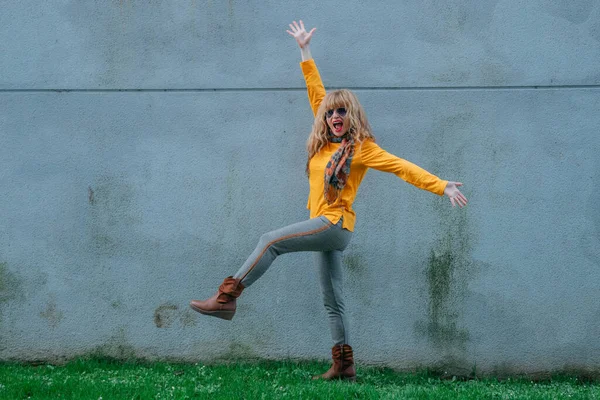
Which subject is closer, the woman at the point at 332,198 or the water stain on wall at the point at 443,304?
the woman at the point at 332,198

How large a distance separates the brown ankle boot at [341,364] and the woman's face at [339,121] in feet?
4.91

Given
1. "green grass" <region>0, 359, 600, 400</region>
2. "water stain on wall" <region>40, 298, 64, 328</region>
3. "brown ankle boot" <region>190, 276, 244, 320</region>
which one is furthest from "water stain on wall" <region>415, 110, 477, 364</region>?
"water stain on wall" <region>40, 298, 64, 328</region>

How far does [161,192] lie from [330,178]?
172 centimetres

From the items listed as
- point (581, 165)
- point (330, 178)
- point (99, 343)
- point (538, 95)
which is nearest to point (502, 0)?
point (538, 95)

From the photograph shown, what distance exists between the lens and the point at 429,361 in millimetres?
5902

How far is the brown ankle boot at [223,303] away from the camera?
15.7 feet

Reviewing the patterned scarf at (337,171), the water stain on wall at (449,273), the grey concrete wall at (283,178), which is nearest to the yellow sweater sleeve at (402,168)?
the patterned scarf at (337,171)

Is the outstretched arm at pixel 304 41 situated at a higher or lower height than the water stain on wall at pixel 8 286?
higher

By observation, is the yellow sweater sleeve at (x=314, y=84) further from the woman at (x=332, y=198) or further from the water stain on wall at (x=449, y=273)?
the water stain on wall at (x=449, y=273)

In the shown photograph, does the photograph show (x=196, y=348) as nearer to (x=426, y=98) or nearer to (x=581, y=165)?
(x=426, y=98)

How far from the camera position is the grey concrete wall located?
5.85 meters

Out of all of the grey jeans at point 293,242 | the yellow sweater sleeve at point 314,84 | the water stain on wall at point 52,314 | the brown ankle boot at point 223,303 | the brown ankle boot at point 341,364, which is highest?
the yellow sweater sleeve at point 314,84

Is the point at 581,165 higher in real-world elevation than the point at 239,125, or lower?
lower

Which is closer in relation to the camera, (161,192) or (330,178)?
(330,178)
